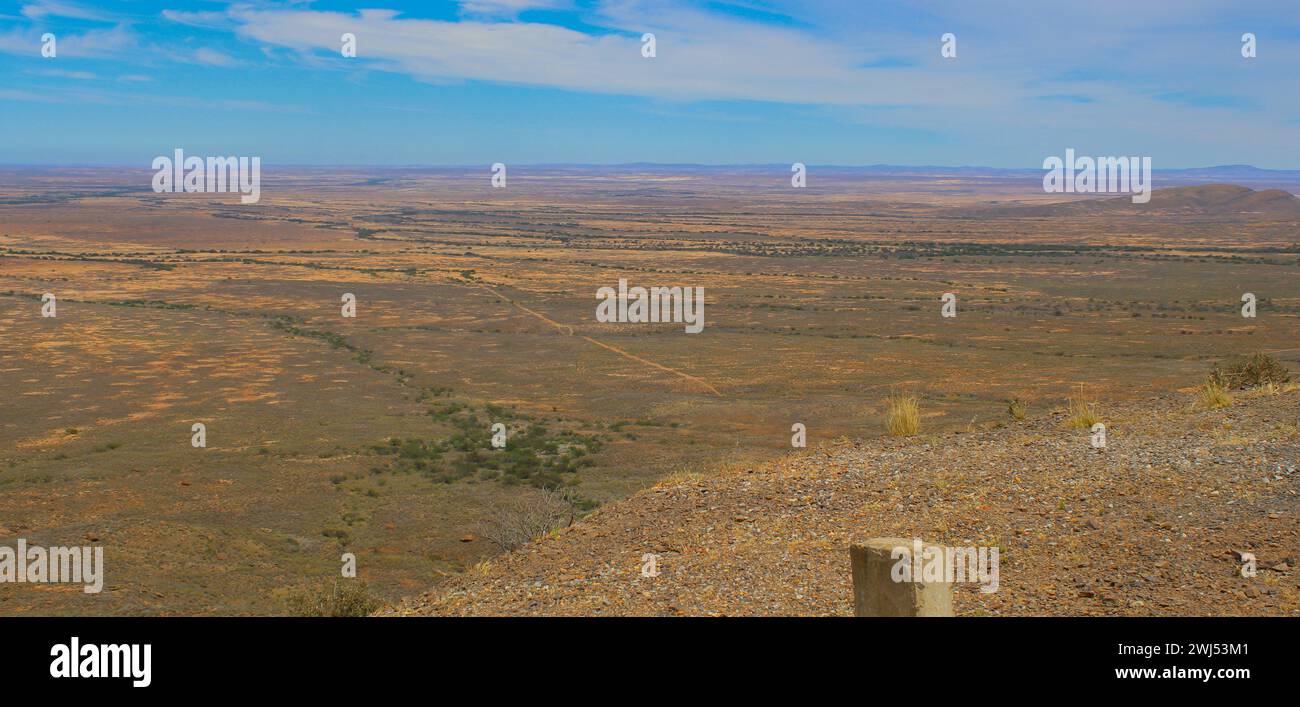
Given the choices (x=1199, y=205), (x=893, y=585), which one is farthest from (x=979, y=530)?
(x=1199, y=205)

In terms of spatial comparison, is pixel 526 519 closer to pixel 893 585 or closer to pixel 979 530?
pixel 979 530

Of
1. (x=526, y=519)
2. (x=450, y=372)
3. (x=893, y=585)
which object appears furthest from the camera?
(x=450, y=372)

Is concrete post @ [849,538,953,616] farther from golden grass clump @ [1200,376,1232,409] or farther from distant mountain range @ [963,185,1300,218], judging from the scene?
distant mountain range @ [963,185,1300,218]

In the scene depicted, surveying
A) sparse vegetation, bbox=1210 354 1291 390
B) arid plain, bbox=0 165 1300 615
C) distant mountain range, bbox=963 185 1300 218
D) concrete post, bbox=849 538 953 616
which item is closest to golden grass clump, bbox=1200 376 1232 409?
sparse vegetation, bbox=1210 354 1291 390

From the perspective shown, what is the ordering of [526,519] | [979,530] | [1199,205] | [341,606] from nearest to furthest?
[979,530], [341,606], [526,519], [1199,205]

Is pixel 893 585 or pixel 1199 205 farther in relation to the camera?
pixel 1199 205

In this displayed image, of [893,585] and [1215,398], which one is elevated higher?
[893,585]

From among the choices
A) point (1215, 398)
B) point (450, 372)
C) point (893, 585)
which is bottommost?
point (450, 372)

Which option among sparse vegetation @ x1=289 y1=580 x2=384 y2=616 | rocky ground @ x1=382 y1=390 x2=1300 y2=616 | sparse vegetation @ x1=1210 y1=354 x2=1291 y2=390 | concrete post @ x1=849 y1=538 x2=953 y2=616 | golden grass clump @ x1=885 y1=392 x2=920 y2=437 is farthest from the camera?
sparse vegetation @ x1=1210 y1=354 x2=1291 y2=390

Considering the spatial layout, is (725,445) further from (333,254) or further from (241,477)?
(333,254)
